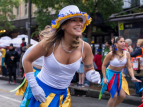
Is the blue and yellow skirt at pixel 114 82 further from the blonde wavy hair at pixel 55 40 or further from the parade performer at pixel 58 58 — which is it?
the blonde wavy hair at pixel 55 40

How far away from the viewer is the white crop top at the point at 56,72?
280cm

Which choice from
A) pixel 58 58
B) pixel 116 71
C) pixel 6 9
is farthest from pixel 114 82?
pixel 6 9

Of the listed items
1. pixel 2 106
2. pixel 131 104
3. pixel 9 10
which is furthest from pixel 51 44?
pixel 9 10

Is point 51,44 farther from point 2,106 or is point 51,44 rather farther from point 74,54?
point 2,106

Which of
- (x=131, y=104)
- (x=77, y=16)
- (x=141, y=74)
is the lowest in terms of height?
(x=131, y=104)

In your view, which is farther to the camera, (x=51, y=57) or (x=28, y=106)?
(x=28, y=106)

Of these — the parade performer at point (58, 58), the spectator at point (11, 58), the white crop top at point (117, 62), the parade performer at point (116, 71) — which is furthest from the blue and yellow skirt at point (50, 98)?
the spectator at point (11, 58)

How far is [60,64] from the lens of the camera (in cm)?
279

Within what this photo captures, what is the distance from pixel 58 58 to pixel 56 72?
156 millimetres

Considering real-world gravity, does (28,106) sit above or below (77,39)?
below

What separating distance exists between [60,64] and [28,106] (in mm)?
659

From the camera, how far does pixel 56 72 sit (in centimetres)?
284

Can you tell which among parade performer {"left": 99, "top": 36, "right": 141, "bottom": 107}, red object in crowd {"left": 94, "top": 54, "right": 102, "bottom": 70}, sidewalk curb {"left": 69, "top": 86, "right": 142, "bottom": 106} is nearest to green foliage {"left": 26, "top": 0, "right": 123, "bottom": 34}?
red object in crowd {"left": 94, "top": 54, "right": 102, "bottom": 70}

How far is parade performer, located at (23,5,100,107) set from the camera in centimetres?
281
